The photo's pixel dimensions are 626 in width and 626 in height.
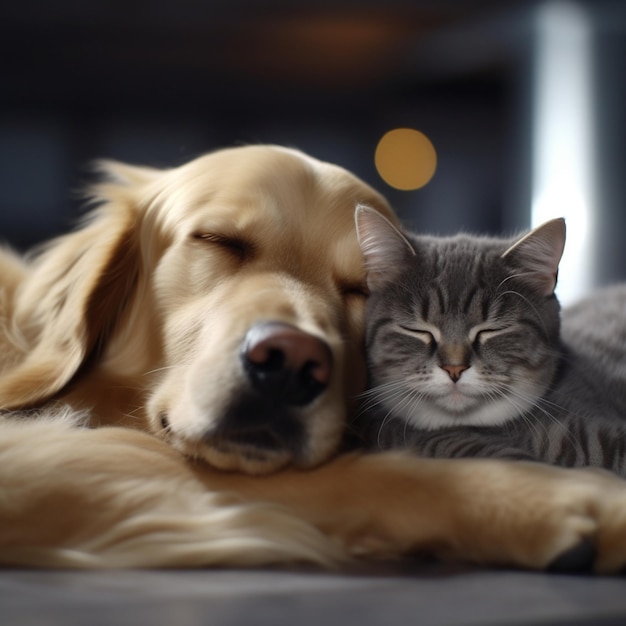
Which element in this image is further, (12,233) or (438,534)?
(12,233)

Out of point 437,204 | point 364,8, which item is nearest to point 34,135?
point 364,8

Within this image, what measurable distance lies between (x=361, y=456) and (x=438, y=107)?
4.79 m

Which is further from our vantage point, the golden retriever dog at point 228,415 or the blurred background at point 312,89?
the blurred background at point 312,89

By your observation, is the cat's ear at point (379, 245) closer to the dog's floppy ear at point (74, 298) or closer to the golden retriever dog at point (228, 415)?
the golden retriever dog at point (228, 415)

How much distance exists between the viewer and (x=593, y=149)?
423 centimetres

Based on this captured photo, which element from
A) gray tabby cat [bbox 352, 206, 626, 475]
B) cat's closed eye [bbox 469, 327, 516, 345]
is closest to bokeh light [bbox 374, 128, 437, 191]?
gray tabby cat [bbox 352, 206, 626, 475]

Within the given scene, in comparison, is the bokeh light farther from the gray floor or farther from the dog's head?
the gray floor

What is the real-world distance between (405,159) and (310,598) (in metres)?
4.90

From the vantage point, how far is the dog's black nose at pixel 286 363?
1.11 metres

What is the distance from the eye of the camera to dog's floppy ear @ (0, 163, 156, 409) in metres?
1.47

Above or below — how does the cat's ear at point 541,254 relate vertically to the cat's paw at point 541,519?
above

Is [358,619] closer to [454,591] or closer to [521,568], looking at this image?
[454,591]

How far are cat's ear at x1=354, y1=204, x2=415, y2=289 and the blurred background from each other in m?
2.34

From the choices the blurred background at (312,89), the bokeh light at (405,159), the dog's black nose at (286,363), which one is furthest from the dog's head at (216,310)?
the bokeh light at (405,159)
